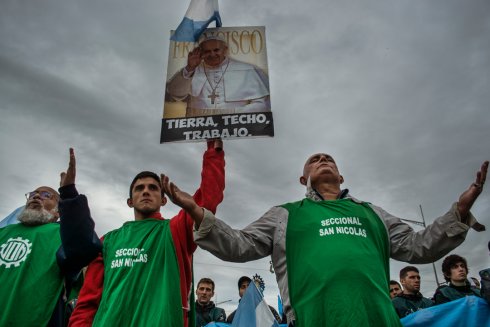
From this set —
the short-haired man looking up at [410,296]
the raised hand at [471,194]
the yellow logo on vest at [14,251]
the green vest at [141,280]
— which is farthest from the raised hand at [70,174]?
the short-haired man looking up at [410,296]

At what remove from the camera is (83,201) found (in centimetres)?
345

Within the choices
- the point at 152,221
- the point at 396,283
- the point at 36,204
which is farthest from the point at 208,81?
the point at 396,283

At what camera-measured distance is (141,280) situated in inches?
121

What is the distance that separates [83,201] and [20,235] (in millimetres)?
881

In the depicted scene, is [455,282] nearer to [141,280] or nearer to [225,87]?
[225,87]

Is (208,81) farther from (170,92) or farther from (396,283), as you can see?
(396,283)

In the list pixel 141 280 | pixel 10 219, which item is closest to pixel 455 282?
pixel 141 280

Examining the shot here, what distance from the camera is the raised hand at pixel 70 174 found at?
3.34 m

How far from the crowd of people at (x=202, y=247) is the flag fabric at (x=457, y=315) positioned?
4.92 feet

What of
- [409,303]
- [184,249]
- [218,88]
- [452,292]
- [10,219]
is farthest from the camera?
[409,303]

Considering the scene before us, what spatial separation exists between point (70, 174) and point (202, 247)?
161 cm

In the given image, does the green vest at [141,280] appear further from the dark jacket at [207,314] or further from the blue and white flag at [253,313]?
the dark jacket at [207,314]

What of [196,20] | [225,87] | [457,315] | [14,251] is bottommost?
[457,315]


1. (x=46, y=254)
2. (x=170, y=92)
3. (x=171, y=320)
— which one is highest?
(x=170, y=92)
